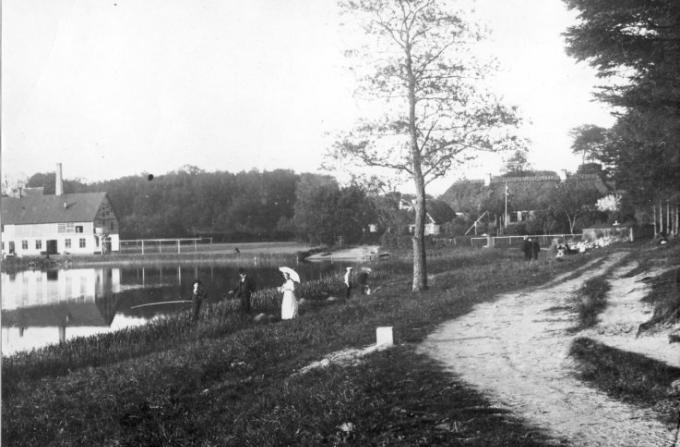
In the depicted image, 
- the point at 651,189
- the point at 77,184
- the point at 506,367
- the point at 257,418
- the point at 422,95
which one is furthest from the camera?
the point at 77,184

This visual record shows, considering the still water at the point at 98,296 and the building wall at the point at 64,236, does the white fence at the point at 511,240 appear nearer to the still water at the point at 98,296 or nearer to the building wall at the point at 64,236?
the still water at the point at 98,296

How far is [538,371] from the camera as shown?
745 centimetres

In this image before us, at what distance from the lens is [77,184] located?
20359 millimetres

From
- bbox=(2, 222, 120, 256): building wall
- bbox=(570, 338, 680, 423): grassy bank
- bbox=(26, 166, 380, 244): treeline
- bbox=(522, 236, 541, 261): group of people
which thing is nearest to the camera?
bbox=(570, 338, 680, 423): grassy bank

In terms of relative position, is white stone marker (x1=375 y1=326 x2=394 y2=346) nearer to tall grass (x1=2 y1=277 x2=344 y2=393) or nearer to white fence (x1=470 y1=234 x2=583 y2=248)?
tall grass (x1=2 y1=277 x2=344 y2=393)

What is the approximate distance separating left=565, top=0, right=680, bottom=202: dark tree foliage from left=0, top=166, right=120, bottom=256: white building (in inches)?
622

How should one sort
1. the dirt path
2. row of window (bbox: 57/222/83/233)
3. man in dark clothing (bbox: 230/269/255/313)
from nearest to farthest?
1. the dirt path
2. man in dark clothing (bbox: 230/269/255/313)
3. row of window (bbox: 57/222/83/233)

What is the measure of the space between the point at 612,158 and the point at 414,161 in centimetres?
625

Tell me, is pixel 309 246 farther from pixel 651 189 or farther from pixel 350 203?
pixel 651 189

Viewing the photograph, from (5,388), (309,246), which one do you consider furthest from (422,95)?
(309,246)

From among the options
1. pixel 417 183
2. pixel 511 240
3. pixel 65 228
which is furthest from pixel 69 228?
pixel 511 240

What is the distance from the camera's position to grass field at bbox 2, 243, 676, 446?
581 centimetres

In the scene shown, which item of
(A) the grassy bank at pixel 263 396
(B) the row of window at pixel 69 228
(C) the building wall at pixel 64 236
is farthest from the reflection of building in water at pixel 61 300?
(A) the grassy bank at pixel 263 396

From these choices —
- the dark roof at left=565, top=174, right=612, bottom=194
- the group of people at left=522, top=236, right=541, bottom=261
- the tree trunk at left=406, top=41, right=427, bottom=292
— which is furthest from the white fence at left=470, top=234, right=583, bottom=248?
the tree trunk at left=406, top=41, right=427, bottom=292
